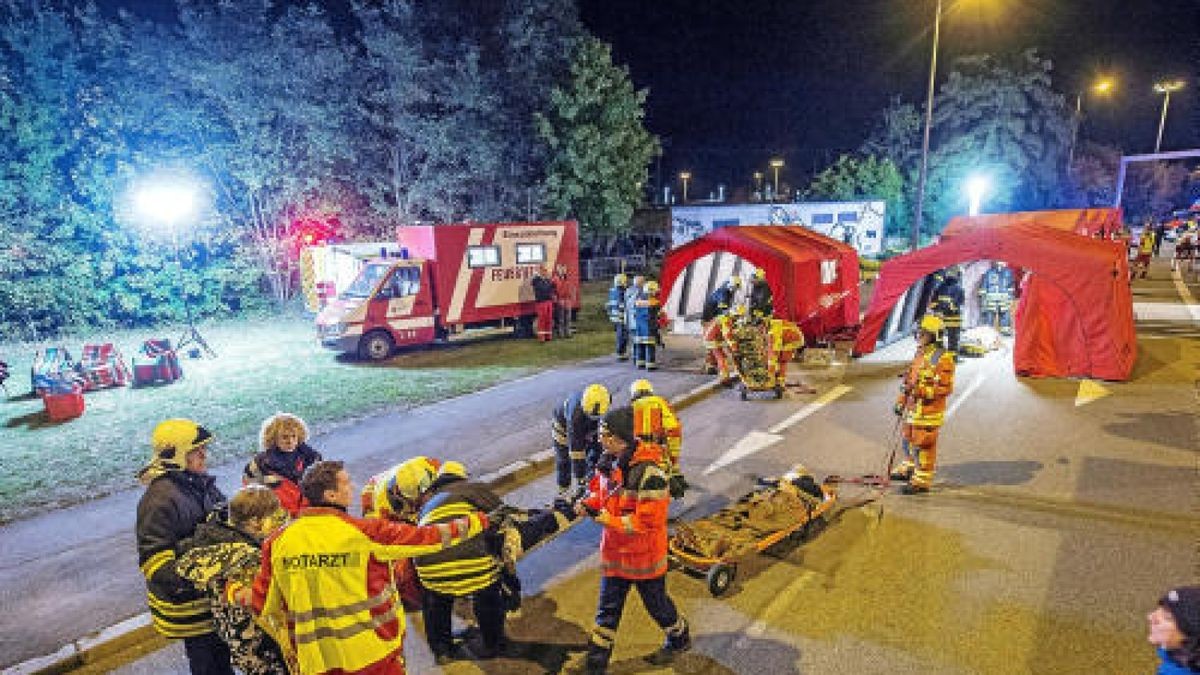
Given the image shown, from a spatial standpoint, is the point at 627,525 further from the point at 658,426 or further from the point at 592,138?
the point at 592,138

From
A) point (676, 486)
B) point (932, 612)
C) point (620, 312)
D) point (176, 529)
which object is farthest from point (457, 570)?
point (620, 312)

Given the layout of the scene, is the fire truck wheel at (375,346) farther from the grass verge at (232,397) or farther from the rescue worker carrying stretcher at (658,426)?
the rescue worker carrying stretcher at (658,426)

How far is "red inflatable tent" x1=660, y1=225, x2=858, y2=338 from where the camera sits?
13.5m

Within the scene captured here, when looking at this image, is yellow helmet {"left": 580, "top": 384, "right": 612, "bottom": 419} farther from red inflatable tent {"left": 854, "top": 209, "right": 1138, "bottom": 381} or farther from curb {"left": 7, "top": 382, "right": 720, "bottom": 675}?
red inflatable tent {"left": 854, "top": 209, "right": 1138, "bottom": 381}

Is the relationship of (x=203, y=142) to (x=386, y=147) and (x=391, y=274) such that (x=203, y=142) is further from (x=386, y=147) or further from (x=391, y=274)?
(x=391, y=274)

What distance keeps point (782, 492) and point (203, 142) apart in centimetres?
2230

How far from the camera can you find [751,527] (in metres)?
5.27

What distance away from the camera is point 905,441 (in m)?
6.81

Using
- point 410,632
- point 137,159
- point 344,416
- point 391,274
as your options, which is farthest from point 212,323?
point 410,632

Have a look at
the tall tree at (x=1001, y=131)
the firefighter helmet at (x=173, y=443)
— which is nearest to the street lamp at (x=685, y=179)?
the tall tree at (x=1001, y=131)

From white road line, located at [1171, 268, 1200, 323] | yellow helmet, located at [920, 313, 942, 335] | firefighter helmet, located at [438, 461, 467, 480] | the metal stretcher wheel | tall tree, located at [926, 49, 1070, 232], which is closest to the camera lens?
firefighter helmet, located at [438, 461, 467, 480]

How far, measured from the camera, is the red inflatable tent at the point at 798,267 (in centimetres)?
1348

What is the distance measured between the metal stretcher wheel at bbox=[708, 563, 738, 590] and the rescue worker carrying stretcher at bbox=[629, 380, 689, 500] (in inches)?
27.6

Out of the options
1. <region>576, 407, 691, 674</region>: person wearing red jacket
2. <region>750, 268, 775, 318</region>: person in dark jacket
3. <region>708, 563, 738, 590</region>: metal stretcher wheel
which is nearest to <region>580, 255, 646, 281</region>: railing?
<region>750, 268, 775, 318</region>: person in dark jacket
